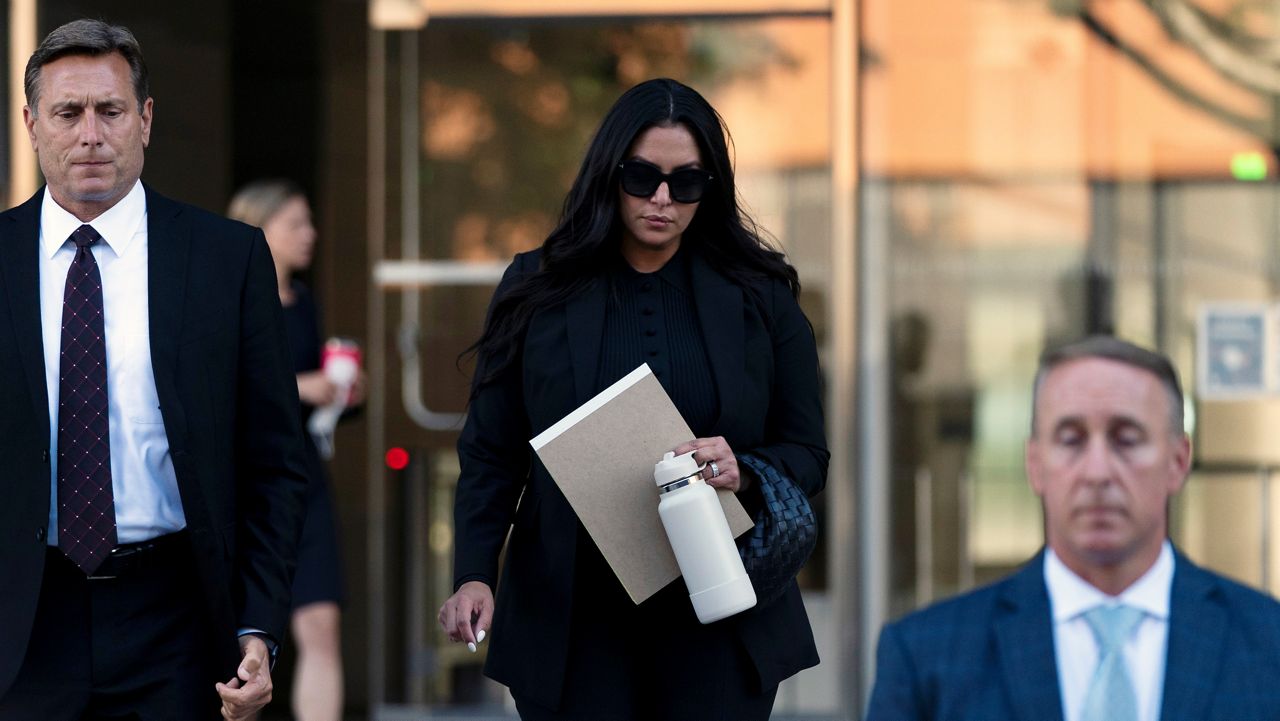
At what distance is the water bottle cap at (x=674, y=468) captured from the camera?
338cm

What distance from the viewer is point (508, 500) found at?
3.85m

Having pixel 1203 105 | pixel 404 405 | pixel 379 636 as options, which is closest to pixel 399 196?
pixel 404 405

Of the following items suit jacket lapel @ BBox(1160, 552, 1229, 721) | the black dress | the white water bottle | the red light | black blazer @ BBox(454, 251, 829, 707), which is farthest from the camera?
the red light

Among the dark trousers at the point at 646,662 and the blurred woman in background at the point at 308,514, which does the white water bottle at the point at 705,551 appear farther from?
the blurred woman in background at the point at 308,514

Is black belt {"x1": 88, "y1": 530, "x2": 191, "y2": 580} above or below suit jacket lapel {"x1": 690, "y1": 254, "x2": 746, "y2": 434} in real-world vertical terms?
below

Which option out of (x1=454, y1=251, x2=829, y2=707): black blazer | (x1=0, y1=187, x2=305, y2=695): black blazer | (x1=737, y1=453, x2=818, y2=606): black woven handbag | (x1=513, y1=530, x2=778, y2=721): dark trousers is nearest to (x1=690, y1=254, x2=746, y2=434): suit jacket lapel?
(x1=454, y1=251, x2=829, y2=707): black blazer

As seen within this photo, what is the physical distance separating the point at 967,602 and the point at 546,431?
1.19 meters

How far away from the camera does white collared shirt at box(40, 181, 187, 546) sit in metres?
3.44

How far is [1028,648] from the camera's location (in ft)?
7.76

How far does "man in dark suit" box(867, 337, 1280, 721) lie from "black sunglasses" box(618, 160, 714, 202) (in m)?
1.33

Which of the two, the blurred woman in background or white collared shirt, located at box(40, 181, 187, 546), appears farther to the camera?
the blurred woman in background

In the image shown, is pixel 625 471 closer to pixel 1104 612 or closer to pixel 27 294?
pixel 27 294

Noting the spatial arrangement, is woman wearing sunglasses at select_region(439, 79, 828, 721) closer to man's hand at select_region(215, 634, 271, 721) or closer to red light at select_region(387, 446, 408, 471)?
man's hand at select_region(215, 634, 271, 721)

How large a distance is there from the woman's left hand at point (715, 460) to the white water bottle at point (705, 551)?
0.09 m
